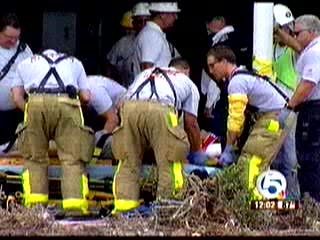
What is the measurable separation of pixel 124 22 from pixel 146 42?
365mm

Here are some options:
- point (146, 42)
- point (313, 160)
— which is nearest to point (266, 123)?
point (313, 160)

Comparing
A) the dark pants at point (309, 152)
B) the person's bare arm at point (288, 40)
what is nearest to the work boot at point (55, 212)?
the dark pants at point (309, 152)

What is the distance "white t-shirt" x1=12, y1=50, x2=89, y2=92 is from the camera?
1099 centimetres

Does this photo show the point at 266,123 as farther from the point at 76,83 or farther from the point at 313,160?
Answer: the point at 76,83

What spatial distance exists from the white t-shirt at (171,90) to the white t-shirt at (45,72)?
416 millimetres

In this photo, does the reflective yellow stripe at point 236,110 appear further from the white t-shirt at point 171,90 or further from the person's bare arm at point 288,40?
the person's bare arm at point 288,40

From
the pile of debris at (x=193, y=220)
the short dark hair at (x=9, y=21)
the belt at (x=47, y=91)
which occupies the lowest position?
the pile of debris at (x=193, y=220)

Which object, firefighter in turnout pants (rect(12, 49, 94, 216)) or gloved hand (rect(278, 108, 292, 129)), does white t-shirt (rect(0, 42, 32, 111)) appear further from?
gloved hand (rect(278, 108, 292, 129))

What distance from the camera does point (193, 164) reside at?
36.8 ft

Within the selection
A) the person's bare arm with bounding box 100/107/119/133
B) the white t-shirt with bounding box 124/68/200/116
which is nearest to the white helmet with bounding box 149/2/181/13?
the white t-shirt with bounding box 124/68/200/116

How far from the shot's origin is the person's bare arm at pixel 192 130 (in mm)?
11242

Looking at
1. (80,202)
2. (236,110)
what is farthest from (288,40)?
(80,202)

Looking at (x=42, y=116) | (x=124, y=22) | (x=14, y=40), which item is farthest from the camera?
(x=124, y=22)

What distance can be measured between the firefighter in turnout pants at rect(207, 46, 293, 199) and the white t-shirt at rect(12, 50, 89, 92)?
108cm
